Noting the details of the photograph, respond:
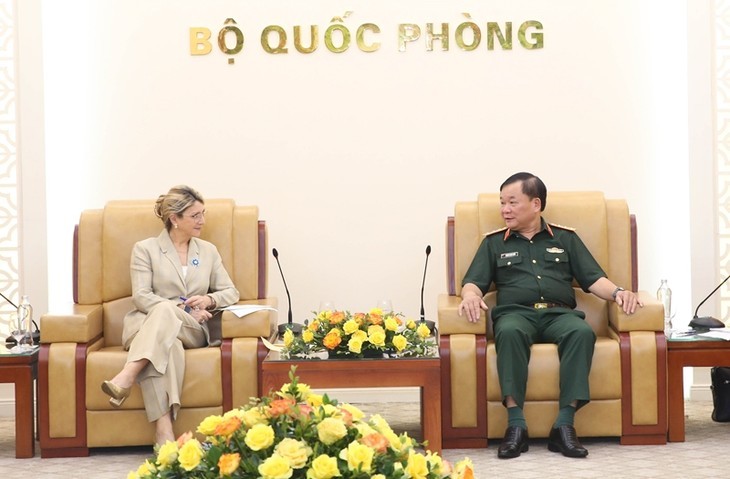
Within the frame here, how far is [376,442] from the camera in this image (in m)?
1.94

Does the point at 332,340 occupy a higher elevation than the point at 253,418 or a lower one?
lower

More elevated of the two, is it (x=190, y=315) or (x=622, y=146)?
(x=622, y=146)

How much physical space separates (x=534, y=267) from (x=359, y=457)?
11.5ft

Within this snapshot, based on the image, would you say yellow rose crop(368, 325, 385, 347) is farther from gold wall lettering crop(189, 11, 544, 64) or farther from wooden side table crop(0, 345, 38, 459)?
gold wall lettering crop(189, 11, 544, 64)

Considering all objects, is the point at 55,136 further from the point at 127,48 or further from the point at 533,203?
the point at 533,203

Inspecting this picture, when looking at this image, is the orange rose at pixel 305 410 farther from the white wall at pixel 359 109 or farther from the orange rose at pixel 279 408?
the white wall at pixel 359 109

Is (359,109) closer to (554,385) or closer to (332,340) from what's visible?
(332,340)

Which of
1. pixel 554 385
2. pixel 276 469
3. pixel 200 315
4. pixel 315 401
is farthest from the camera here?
pixel 200 315

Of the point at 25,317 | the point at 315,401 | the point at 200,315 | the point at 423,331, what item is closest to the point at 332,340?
Result: the point at 423,331

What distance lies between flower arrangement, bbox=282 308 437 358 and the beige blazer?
71 centimetres

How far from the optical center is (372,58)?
20.0 ft

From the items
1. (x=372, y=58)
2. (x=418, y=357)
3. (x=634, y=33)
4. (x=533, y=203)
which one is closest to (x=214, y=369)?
(x=418, y=357)

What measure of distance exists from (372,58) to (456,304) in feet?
5.76

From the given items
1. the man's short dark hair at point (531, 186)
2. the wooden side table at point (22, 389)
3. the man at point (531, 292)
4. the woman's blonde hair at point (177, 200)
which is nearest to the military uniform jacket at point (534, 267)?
the man at point (531, 292)
